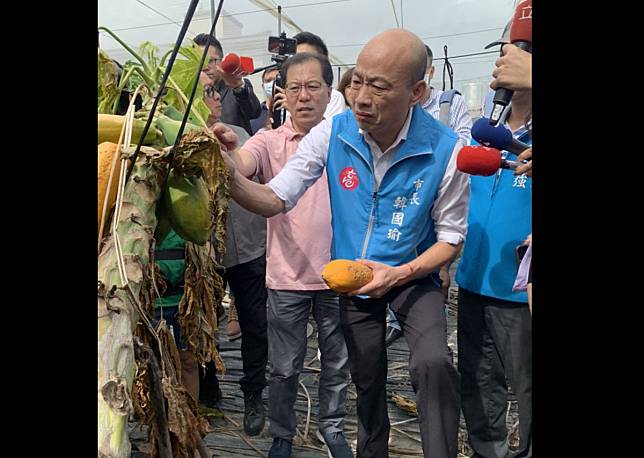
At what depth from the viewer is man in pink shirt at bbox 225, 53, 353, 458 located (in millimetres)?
2332

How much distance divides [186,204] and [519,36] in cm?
100

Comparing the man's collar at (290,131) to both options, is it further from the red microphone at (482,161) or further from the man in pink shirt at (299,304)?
the red microphone at (482,161)

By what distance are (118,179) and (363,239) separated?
3.27ft

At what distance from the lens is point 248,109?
332 centimetres

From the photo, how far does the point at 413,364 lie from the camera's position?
64.6 inches

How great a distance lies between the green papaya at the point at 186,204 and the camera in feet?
3.63

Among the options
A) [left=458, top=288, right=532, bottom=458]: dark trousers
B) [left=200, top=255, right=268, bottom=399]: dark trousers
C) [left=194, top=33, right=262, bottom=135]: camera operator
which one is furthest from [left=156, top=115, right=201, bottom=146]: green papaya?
[left=194, top=33, right=262, bottom=135]: camera operator

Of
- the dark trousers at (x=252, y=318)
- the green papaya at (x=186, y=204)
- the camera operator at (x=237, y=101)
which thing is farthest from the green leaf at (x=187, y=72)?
the camera operator at (x=237, y=101)

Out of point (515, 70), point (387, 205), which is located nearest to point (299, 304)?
point (387, 205)

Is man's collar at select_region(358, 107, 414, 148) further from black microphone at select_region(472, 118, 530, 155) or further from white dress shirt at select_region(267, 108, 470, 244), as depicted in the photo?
black microphone at select_region(472, 118, 530, 155)

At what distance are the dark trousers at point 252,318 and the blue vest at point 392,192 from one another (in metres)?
0.98

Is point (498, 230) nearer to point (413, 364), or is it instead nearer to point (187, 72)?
point (413, 364)

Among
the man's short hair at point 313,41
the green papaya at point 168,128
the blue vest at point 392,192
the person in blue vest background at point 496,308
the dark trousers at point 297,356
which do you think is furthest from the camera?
the man's short hair at point 313,41

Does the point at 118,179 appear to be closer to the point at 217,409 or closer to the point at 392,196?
the point at 392,196
